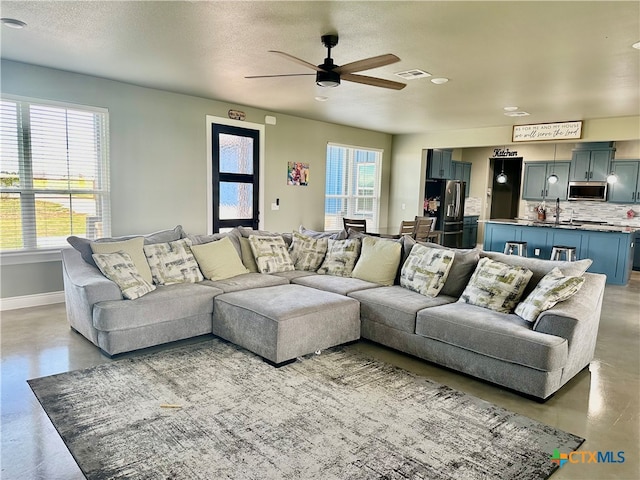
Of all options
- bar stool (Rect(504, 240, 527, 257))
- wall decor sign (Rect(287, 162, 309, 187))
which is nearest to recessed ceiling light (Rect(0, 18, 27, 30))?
wall decor sign (Rect(287, 162, 309, 187))

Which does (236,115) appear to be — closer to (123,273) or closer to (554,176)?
(123,273)

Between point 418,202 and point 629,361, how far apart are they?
5.91 m

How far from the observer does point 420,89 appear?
527 cm

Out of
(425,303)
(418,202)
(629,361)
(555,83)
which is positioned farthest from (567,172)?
(425,303)

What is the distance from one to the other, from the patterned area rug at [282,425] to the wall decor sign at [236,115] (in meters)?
4.16

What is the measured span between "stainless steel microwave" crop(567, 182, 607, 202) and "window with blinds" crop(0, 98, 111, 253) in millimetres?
8693

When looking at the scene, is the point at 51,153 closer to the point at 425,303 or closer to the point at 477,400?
the point at 425,303

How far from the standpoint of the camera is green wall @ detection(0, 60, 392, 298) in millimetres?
4812

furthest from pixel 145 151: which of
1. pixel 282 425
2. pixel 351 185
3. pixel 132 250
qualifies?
pixel 351 185

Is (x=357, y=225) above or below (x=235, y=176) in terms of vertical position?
below

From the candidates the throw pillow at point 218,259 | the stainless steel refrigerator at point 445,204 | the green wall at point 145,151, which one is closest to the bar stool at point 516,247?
the stainless steel refrigerator at point 445,204

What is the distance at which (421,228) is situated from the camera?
7.19 meters

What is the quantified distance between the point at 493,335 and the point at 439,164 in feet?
23.3

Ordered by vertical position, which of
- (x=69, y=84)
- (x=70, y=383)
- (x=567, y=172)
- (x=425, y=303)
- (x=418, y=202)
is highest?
(x=69, y=84)
